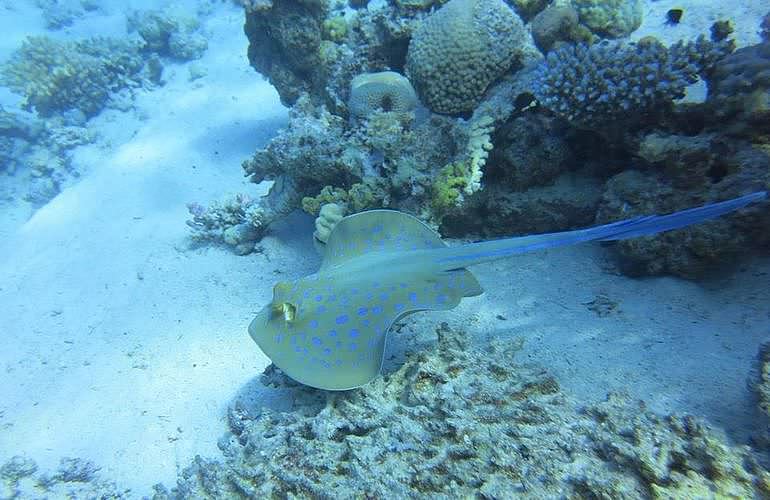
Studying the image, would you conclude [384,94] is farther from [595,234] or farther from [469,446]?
[469,446]

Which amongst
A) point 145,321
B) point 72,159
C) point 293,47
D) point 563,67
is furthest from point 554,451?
point 72,159

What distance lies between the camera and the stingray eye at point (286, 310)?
360cm

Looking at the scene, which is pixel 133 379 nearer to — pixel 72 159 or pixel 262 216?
pixel 262 216

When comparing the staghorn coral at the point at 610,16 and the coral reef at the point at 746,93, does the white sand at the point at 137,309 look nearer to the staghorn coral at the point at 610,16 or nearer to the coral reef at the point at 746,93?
the coral reef at the point at 746,93

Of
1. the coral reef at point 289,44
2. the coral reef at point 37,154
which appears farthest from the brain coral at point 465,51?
the coral reef at point 37,154

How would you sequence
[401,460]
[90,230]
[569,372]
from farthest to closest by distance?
[90,230] < [569,372] < [401,460]

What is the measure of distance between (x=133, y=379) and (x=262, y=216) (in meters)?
2.80

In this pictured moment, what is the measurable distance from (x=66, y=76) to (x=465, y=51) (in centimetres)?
1338

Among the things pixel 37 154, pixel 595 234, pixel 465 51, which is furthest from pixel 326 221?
pixel 37 154

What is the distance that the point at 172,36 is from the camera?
13922 millimetres

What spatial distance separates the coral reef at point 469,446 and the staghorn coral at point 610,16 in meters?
5.88

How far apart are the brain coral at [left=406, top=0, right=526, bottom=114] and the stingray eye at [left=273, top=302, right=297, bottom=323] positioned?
361cm

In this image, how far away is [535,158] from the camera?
4.80 m

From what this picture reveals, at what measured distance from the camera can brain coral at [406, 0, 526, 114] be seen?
17.6 ft
